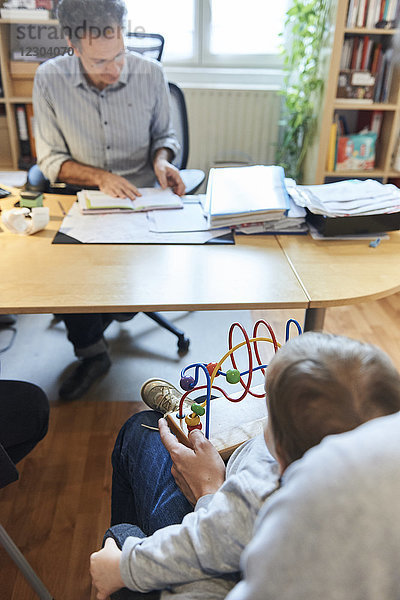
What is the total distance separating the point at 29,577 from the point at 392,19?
2.87 m

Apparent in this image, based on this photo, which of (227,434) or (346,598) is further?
(227,434)

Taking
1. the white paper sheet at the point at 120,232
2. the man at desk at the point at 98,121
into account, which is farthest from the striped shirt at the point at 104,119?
the white paper sheet at the point at 120,232

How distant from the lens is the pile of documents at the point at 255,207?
1527 mm

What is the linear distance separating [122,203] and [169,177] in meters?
0.31

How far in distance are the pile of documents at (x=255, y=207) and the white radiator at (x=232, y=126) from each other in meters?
1.69

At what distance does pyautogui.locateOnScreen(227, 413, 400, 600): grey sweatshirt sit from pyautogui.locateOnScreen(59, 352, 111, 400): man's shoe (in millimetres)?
1600

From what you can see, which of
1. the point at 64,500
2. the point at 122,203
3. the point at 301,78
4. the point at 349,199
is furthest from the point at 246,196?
the point at 301,78

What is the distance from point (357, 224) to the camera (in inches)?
58.8

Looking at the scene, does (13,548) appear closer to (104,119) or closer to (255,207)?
(255,207)

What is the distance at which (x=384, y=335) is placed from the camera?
7.76 feet

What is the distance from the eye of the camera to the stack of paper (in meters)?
1.53

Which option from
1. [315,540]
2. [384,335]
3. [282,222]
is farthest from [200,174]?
[315,540]

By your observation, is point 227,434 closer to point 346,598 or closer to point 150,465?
point 150,465

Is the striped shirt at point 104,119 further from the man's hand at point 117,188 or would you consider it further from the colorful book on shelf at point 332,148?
the colorful book on shelf at point 332,148
